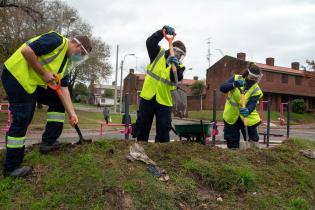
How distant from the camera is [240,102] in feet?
21.1

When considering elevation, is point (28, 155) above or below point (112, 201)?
above

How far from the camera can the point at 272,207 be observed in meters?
3.87

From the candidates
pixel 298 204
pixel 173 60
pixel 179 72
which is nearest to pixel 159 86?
pixel 179 72

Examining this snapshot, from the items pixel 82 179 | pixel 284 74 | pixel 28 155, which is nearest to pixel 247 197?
pixel 82 179

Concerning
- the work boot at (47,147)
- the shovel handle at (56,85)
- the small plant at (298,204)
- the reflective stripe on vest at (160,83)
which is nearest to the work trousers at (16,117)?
the shovel handle at (56,85)

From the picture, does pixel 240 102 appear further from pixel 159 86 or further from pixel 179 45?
pixel 159 86

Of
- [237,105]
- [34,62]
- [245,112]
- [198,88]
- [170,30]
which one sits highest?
[198,88]

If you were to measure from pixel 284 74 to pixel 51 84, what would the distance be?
44493mm

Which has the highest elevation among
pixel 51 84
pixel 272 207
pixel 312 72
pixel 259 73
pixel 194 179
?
pixel 312 72

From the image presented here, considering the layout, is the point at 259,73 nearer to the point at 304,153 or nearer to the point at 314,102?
the point at 304,153

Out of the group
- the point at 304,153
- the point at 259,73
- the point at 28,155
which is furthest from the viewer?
the point at 259,73

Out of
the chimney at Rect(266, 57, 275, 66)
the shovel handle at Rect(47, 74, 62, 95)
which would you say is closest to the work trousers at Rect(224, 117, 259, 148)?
the shovel handle at Rect(47, 74, 62, 95)

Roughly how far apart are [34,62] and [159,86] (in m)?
1.98

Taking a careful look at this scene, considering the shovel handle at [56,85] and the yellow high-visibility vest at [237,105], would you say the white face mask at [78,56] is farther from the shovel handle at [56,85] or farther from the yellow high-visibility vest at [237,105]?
the yellow high-visibility vest at [237,105]
